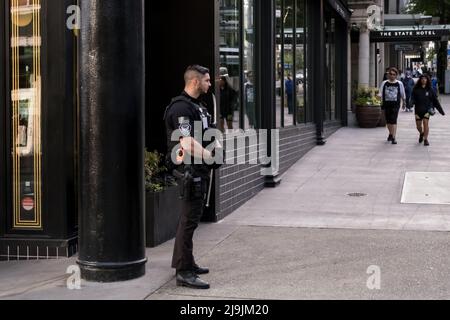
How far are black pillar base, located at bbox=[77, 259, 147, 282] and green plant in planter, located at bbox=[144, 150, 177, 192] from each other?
1608 millimetres

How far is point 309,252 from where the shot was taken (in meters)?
7.03

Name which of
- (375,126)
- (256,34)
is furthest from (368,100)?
(256,34)

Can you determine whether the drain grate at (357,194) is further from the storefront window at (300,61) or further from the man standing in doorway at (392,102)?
the man standing in doorway at (392,102)

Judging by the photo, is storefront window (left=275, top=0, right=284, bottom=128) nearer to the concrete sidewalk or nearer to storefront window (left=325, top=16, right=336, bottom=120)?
the concrete sidewalk

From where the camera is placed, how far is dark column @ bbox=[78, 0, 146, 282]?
5.69m

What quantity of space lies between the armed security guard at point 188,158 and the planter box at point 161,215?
4.78ft

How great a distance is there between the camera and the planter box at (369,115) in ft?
64.5

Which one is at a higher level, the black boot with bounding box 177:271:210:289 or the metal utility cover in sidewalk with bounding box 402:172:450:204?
the metal utility cover in sidewalk with bounding box 402:172:450:204

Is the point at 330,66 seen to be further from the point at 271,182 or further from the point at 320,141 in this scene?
the point at 271,182

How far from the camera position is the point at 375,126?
19953 mm

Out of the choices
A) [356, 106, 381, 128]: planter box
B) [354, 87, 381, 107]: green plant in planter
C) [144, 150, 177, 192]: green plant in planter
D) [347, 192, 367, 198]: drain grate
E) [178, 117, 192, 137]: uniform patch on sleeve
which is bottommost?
[347, 192, 367, 198]: drain grate

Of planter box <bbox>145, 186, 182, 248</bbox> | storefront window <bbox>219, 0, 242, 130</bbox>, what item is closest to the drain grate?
storefront window <bbox>219, 0, 242, 130</bbox>
